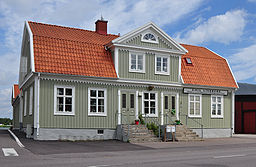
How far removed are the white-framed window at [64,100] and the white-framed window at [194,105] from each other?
9.71 m

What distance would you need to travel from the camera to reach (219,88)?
95.2 feet

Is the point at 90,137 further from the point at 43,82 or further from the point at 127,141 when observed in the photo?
the point at 43,82

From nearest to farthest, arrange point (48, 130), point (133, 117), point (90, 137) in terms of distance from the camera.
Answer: point (48, 130) < point (90, 137) < point (133, 117)

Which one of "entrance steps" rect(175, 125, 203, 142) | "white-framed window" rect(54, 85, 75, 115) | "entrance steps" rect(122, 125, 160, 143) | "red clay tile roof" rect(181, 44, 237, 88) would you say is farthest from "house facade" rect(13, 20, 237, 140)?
"entrance steps" rect(175, 125, 203, 142)

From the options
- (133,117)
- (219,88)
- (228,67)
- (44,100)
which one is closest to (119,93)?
(133,117)

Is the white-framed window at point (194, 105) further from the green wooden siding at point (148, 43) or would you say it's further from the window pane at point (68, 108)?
the window pane at point (68, 108)

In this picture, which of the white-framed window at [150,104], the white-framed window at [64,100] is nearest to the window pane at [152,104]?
the white-framed window at [150,104]

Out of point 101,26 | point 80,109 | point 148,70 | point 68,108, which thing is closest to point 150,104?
point 148,70

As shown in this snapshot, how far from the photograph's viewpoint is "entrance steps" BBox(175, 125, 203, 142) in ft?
77.6

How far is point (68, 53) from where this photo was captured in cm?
2316

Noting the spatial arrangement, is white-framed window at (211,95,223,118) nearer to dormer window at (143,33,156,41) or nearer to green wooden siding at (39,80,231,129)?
green wooden siding at (39,80,231,129)

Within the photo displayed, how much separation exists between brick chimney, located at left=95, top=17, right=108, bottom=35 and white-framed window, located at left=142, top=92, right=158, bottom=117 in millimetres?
6598

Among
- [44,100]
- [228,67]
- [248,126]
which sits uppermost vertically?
[228,67]

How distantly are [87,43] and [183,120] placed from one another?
31.0 feet
